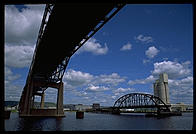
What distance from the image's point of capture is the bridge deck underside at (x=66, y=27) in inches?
856

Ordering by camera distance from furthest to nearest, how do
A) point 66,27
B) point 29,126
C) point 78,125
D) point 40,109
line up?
point 40,109
point 78,125
point 29,126
point 66,27

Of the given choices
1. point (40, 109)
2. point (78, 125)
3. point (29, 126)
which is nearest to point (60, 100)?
point (40, 109)

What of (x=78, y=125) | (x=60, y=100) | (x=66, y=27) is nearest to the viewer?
(x=66, y=27)

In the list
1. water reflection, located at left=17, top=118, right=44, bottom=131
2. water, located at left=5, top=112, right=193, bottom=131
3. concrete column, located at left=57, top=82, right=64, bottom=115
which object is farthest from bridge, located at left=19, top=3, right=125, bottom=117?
water reflection, located at left=17, top=118, right=44, bottom=131

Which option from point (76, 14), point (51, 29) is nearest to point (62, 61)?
point (51, 29)

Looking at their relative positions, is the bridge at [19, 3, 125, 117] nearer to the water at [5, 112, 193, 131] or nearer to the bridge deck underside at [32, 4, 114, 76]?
the bridge deck underside at [32, 4, 114, 76]

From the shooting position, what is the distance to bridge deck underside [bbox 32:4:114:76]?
2175cm

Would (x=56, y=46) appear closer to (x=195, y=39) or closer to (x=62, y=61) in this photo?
(x=62, y=61)

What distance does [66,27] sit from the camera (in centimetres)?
2659

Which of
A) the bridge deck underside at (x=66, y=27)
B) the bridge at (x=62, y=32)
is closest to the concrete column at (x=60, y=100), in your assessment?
the bridge at (x=62, y=32)

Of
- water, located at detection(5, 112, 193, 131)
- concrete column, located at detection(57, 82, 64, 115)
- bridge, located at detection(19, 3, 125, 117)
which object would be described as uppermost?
bridge, located at detection(19, 3, 125, 117)

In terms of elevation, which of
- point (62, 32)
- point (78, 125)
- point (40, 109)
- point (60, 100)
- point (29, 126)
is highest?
point (62, 32)

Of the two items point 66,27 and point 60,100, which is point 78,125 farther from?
point 66,27
